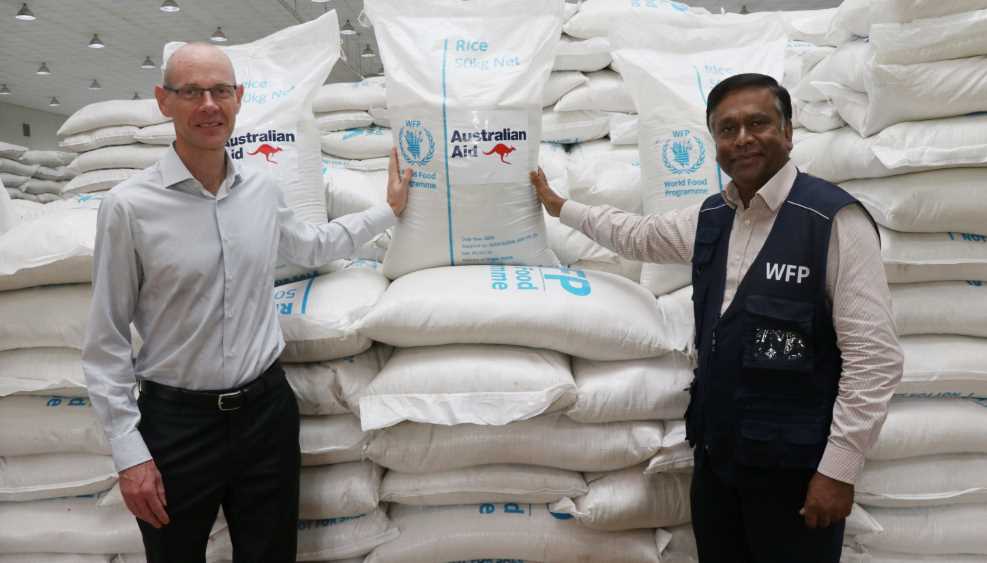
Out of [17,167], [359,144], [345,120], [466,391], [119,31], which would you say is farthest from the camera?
[119,31]

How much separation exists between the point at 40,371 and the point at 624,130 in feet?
7.01

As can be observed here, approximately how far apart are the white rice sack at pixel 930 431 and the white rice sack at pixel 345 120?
2808 millimetres

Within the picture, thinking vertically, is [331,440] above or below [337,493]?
above

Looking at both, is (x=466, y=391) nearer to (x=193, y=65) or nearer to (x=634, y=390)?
(x=634, y=390)

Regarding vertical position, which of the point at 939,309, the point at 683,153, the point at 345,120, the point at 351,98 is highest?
the point at 351,98

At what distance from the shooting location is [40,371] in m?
1.66

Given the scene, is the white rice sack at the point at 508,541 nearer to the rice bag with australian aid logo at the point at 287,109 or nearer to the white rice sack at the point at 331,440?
the white rice sack at the point at 331,440

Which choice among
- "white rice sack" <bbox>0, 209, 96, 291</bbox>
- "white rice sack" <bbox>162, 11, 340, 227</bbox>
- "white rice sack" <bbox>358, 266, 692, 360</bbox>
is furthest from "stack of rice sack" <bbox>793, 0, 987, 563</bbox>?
"white rice sack" <bbox>0, 209, 96, 291</bbox>

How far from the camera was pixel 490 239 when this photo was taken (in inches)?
68.7

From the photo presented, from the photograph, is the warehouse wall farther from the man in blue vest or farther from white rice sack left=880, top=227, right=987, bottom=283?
white rice sack left=880, top=227, right=987, bottom=283

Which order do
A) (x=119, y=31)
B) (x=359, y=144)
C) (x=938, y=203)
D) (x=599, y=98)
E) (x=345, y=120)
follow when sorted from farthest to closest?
(x=119, y=31), (x=345, y=120), (x=359, y=144), (x=599, y=98), (x=938, y=203)

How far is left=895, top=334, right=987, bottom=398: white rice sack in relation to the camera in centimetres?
167

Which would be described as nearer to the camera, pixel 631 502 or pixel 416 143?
pixel 631 502

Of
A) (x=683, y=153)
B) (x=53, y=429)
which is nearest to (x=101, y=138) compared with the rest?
(x=53, y=429)
